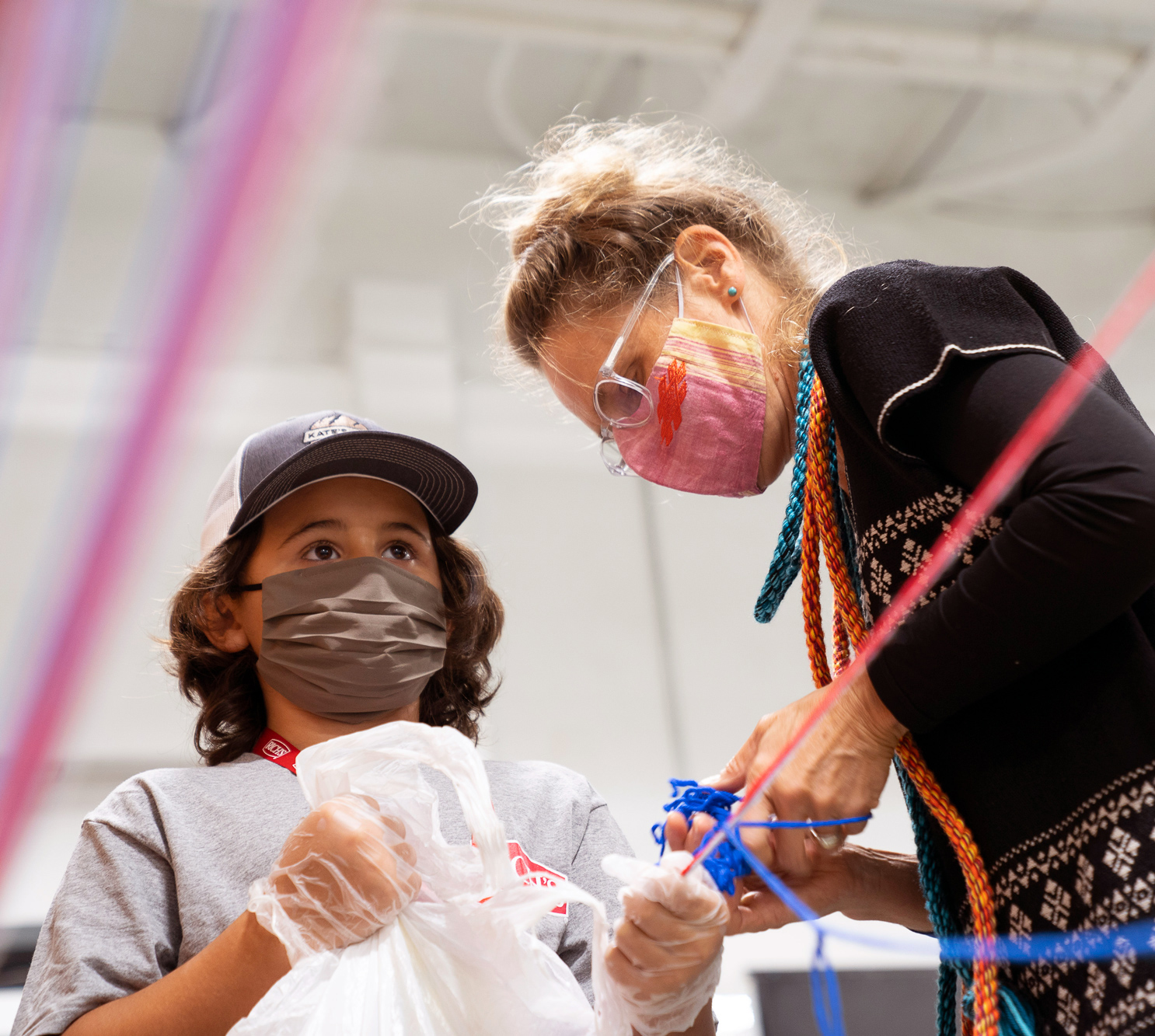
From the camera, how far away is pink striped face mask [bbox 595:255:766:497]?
1073 mm

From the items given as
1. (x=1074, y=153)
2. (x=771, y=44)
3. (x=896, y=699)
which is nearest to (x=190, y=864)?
(x=896, y=699)

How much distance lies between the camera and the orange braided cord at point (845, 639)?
729mm

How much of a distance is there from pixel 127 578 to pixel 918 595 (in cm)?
68

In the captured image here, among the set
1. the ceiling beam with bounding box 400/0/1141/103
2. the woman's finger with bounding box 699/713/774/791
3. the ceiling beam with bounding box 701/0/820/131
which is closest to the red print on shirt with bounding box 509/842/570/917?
the woman's finger with bounding box 699/713/774/791

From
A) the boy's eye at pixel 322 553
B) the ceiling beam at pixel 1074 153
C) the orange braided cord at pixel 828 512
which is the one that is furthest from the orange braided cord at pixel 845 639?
the ceiling beam at pixel 1074 153

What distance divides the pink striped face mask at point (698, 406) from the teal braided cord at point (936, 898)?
0.36 meters

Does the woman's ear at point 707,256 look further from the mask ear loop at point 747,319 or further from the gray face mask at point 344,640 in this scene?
the gray face mask at point 344,640

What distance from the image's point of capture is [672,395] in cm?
109

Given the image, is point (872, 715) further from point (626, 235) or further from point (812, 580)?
point (626, 235)

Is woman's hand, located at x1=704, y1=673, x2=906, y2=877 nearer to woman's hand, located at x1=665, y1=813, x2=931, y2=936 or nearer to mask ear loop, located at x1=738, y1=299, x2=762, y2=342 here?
woman's hand, located at x1=665, y1=813, x2=931, y2=936

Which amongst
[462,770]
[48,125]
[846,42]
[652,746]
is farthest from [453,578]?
[846,42]

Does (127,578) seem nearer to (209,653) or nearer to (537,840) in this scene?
(537,840)

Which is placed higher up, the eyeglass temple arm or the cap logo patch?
the cap logo patch

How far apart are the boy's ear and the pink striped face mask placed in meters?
0.60
